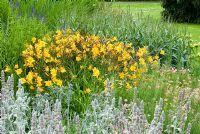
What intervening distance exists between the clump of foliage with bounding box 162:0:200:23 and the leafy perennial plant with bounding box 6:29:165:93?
10593 mm

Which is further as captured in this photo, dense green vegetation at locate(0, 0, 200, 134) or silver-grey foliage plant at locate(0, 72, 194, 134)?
dense green vegetation at locate(0, 0, 200, 134)

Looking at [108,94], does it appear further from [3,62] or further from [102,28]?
[102,28]

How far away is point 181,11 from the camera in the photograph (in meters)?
17.0

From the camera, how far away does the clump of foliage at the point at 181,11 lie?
1677 centimetres

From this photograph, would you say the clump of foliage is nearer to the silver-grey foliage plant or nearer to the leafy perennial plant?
the leafy perennial plant

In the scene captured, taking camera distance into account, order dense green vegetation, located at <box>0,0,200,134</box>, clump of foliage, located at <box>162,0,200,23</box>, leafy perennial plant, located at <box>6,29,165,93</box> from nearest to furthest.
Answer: dense green vegetation, located at <box>0,0,200,134</box> → leafy perennial plant, located at <box>6,29,165,93</box> → clump of foliage, located at <box>162,0,200,23</box>

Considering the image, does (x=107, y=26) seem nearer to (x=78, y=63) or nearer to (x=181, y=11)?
(x=78, y=63)

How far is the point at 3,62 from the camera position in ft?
20.7

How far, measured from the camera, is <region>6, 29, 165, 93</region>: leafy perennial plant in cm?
595

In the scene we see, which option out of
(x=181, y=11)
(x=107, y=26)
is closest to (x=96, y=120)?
(x=107, y=26)

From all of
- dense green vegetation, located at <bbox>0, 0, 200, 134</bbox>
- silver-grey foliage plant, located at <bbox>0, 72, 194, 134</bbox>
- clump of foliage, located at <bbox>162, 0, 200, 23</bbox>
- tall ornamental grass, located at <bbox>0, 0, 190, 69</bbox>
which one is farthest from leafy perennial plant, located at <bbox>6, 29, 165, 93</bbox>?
clump of foliage, located at <bbox>162, 0, 200, 23</bbox>

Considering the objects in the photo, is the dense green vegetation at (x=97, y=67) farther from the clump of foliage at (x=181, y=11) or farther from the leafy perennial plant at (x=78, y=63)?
the clump of foliage at (x=181, y=11)

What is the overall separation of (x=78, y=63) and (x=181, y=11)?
11.2m

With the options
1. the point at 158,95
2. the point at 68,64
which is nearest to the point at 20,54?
the point at 68,64
